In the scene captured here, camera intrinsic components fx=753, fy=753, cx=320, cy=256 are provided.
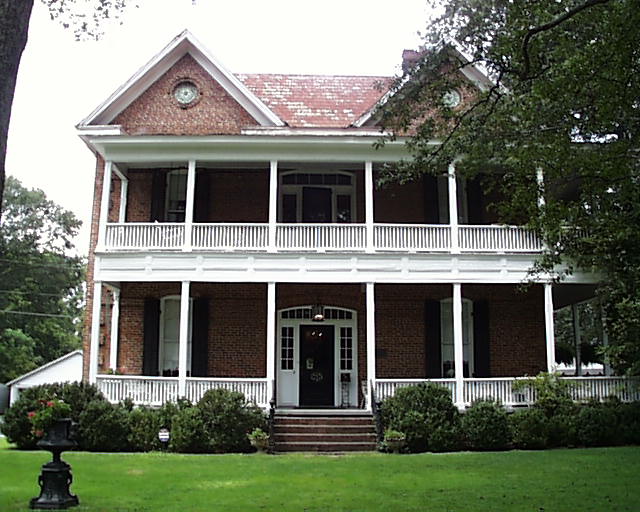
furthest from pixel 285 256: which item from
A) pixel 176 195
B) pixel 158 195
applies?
pixel 158 195

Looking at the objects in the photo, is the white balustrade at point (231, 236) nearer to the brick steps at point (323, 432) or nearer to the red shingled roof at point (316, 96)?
the red shingled roof at point (316, 96)

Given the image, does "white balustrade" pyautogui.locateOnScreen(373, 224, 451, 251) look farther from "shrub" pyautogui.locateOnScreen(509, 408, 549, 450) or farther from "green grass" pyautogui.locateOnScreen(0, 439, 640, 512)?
"green grass" pyautogui.locateOnScreen(0, 439, 640, 512)

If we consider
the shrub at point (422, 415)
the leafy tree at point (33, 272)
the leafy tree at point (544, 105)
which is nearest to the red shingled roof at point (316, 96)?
the leafy tree at point (544, 105)

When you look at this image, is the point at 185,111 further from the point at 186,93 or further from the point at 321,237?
the point at 321,237

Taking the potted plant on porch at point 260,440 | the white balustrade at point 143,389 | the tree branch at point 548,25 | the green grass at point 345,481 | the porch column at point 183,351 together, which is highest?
the tree branch at point 548,25

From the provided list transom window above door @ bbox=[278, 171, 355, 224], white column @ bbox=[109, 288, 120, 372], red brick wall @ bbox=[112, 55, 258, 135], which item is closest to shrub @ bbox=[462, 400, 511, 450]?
transom window above door @ bbox=[278, 171, 355, 224]

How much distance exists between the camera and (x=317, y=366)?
1961 centimetres

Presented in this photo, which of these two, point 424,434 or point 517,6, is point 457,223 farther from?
point 517,6

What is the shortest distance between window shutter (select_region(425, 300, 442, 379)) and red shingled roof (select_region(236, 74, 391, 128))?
5.23 meters

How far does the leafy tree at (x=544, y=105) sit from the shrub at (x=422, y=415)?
3.73 metres

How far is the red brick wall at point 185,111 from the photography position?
19375 millimetres

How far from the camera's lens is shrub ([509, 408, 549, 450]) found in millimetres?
15547

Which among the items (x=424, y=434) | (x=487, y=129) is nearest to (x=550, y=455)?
(x=424, y=434)

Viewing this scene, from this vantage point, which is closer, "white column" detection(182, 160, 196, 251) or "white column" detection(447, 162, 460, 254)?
"white column" detection(182, 160, 196, 251)
